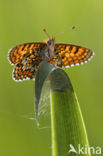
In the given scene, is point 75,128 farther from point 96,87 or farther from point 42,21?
point 42,21

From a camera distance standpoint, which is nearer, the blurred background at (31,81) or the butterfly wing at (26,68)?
the butterfly wing at (26,68)

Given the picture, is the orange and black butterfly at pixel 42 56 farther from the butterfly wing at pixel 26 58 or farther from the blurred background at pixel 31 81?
the blurred background at pixel 31 81

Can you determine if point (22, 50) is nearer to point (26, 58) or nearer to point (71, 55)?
point (26, 58)

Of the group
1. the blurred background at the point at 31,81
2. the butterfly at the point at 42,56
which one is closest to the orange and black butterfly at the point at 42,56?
the butterfly at the point at 42,56

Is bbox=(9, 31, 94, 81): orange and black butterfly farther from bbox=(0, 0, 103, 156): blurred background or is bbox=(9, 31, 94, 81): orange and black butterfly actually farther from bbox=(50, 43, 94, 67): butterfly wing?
bbox=(0, 0, 103, 156): blurred background

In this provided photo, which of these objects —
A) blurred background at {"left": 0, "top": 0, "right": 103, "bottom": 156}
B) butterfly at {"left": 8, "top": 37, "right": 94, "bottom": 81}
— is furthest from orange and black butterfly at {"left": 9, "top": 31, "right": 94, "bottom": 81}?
blurred background at {"left": 0, "top": 0, "right": 103, "bottom": 156}

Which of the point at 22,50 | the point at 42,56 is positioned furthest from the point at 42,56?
the point at 22,50
